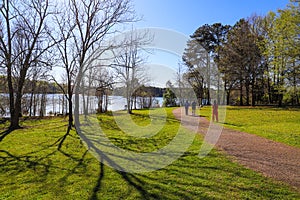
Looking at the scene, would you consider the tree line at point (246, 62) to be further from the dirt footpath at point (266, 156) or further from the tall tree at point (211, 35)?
the dirt footpath at point (266, 156)

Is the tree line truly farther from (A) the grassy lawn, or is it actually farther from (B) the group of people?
(A) the grassy lawn

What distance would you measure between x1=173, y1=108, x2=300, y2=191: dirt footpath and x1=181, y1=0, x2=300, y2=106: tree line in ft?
21.8

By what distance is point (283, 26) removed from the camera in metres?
11.5

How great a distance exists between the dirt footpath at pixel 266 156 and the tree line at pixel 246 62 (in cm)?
664

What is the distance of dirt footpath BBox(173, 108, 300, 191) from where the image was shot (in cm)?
466

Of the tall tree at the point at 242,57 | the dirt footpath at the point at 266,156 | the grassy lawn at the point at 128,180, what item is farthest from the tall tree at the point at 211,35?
the grassy lawn at the point at 128,180

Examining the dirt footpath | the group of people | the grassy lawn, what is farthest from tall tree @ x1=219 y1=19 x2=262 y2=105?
the grassy lawn

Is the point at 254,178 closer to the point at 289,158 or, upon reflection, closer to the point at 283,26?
the point at 289,158

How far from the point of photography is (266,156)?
6.07 m

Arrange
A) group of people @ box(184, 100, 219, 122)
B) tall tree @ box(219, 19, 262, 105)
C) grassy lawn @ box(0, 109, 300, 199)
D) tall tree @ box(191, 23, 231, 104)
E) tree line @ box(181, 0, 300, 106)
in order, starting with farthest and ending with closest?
1. tall tree @ box(191, 23, 231, 104)
2. tall tree @ box(219, 19, 262, 105)
3. group of people @ box(184, 100, 219, 122)
4. tree line @ box(181, 0, 300, 106)
5. grassy lawn @ box(0, 109, 300, 199)

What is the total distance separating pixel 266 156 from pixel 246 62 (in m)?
19.9

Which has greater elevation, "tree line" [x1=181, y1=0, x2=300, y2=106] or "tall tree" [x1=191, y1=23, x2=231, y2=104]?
"tall tree" [x1=191, y1=23, x2=231, y2=104]

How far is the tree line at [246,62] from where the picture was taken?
1281 centimetres

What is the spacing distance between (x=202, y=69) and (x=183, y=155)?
22.3 m
